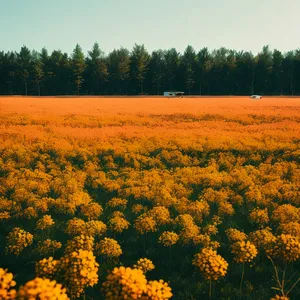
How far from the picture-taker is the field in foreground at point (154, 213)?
7.34 m

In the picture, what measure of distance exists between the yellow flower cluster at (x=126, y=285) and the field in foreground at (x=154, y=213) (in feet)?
0.07

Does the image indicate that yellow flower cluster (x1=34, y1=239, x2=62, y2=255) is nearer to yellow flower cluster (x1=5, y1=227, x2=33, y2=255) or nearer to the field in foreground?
the field in foreground

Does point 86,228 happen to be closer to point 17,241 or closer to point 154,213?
point 17,241

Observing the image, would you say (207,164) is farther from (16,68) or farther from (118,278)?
(16,68)

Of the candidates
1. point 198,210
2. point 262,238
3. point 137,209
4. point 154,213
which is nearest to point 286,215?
point 262,238

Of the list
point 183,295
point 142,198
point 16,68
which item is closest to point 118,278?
point 183,295

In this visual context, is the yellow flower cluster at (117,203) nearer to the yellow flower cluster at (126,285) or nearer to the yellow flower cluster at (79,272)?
the yellow flower cluster at (79,272)

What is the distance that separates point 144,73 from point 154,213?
346 ft

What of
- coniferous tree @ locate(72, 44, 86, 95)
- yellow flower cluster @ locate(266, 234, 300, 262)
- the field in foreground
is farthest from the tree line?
yellow flower cluster @ locate(266, 234, 300, 262)

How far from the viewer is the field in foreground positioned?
289 inches

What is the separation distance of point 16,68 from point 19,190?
11053 cm

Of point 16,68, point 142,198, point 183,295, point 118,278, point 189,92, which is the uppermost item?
point 16,68

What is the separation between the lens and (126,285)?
4.96 m

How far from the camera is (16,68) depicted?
110 meters
